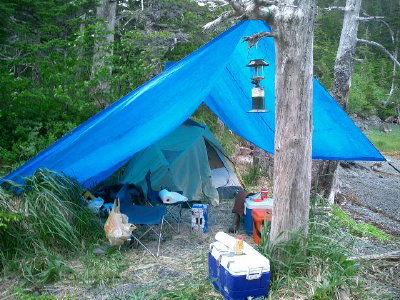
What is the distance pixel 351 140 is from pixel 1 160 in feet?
13.9

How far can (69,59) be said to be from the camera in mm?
6703

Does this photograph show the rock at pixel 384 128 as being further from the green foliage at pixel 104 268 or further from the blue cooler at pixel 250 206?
the green foliage at pixel 104 268

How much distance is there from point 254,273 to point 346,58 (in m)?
5.16

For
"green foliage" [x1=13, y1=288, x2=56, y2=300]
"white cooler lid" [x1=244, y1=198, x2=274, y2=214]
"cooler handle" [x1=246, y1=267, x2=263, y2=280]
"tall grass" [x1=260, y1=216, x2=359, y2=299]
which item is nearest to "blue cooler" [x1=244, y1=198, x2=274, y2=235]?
"white cooler lid" [x1=244, y1=198, x2=274, y2=214]

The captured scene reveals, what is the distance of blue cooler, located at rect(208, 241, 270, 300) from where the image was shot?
2.77 meters

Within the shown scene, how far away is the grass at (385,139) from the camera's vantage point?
18.9 metres

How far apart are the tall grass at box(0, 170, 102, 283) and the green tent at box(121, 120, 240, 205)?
179 cm

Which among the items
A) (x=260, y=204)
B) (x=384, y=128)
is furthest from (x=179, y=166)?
(x=384, y=128)

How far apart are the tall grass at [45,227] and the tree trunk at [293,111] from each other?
72.1 inches

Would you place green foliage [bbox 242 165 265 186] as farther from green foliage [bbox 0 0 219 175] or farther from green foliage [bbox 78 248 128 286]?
green foliage [bbox 78 248 128 286]

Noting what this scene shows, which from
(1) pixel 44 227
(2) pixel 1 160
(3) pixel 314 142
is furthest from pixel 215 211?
(2) pixel 1 160

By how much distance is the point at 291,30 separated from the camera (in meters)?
3.08

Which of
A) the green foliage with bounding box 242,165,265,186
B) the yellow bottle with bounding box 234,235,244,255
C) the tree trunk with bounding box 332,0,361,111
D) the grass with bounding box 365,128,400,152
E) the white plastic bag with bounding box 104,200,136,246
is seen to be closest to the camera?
the yellow bottle with bounding box 234,235,244,255

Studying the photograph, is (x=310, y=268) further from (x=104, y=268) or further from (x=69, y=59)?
(x=69, y=59)
